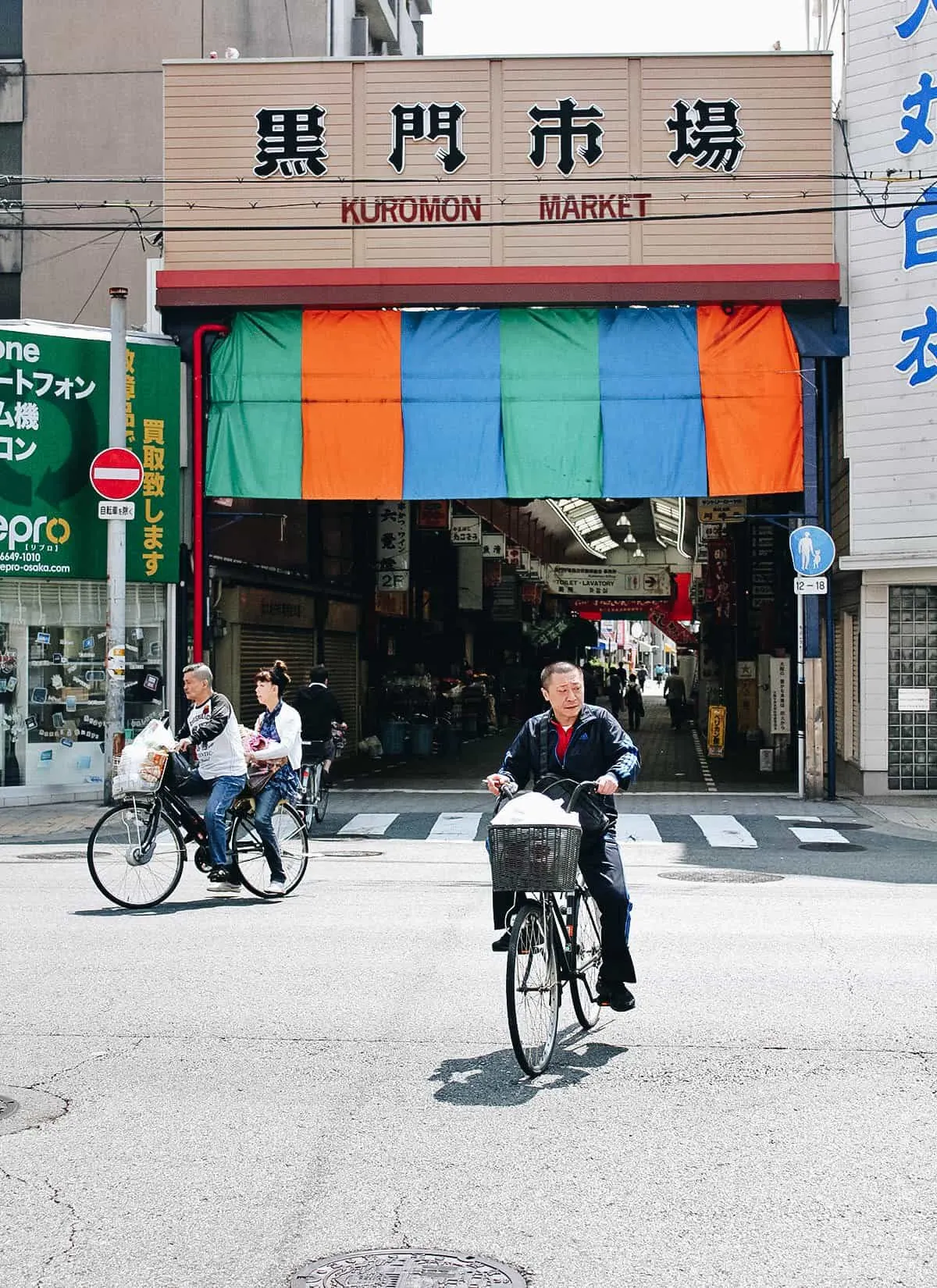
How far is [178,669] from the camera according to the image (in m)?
21.4

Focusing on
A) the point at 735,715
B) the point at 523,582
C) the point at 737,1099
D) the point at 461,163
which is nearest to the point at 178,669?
the point at 461,163

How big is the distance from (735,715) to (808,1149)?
3307 centimetres

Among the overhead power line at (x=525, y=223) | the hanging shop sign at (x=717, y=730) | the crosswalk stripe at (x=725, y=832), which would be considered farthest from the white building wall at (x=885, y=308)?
the hanging shop sign at (x=717, y=730)

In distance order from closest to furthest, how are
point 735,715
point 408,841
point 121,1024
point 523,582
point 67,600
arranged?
point 121,1024 < point 408,841 < point 67,600 < point 735,715 < point 523,582

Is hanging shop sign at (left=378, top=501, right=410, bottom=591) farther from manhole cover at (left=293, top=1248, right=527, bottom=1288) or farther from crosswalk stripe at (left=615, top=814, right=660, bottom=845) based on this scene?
manhole cover at (left=293, top=1248, right=527, bottom=1288)

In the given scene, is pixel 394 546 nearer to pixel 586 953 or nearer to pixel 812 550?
pixel 812 550

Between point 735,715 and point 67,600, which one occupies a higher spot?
point 67,600

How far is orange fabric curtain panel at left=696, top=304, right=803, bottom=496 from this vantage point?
2070 centimetres

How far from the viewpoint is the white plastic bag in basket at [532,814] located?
6488 millimetres

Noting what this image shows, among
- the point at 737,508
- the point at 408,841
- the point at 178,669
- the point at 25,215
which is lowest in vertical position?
the point at 408,841

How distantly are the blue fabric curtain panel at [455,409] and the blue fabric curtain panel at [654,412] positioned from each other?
155cm

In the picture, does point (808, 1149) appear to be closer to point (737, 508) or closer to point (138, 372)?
point (138, 372)

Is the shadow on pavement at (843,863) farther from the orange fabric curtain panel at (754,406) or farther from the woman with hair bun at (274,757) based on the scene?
the orange fabric curtain panel at (754,406)

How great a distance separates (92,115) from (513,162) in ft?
35.4
